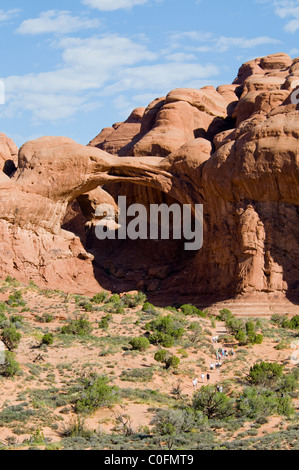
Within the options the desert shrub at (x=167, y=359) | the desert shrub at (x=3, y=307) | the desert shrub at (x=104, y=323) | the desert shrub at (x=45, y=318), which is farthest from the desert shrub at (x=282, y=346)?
the desert shrub at (x=3, y=307)

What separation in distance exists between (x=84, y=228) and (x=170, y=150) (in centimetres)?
873

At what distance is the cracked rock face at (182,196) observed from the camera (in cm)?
3438

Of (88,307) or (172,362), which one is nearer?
(172,362)

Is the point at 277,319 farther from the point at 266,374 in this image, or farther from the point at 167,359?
the point at 266,374

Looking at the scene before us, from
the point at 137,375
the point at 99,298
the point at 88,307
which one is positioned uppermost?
the point at 99,298

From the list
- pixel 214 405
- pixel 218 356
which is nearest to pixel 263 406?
pixel 214 405

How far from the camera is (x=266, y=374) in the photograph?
23781 millimetres

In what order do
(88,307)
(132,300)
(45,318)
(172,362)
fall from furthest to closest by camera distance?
(132,300) < (88,307) < (45,318) < (172,362)

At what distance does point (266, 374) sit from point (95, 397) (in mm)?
6209

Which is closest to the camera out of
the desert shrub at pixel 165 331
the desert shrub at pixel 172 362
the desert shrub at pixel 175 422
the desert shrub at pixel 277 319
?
the desert shrub at pixel 175 422

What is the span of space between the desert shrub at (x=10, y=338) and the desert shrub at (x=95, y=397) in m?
4.59

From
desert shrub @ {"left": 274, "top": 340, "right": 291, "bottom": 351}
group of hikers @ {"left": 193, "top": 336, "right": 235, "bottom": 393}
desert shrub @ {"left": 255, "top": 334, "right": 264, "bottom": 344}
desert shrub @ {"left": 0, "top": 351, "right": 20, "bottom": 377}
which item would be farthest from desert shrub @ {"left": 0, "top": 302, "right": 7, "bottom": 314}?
desert shrub @ {"left": 274, "top": 340, "right": 291, "bottom": 351}

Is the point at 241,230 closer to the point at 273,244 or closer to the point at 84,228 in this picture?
the point at 273,244

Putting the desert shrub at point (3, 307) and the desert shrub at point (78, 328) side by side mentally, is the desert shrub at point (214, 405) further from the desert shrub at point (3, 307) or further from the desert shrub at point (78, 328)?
the desert shrub at point (3, 307)
